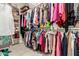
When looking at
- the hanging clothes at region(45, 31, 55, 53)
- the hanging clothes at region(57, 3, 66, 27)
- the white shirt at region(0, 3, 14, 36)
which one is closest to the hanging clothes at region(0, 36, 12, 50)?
the white shirt at region(0, 3, 14, 36)

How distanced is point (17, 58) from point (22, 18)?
365 millimetres

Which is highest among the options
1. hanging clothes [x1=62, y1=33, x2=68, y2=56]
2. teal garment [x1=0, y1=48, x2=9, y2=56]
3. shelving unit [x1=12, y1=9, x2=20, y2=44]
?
shelving unit [x1=12, y1=9, x2=20, y2=44]

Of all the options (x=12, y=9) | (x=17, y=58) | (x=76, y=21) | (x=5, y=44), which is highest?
(x=12, y=9)

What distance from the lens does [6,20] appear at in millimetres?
1670

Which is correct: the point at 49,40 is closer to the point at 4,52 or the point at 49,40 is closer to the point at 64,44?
the point at 64,44

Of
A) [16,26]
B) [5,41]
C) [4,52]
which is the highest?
[16,26]

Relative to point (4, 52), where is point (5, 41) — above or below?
above

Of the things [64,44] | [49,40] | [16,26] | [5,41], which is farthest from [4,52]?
[64,44]

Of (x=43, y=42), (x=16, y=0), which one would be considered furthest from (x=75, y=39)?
(x=16, y=0)

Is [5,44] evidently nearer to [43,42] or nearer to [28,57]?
[28,57]

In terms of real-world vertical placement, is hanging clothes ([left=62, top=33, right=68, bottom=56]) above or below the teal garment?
above

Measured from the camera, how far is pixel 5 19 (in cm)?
167

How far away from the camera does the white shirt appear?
1667mm

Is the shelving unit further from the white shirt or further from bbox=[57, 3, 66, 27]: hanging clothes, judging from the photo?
bbox=[57, 3, 66, 27]: hanging clothes
